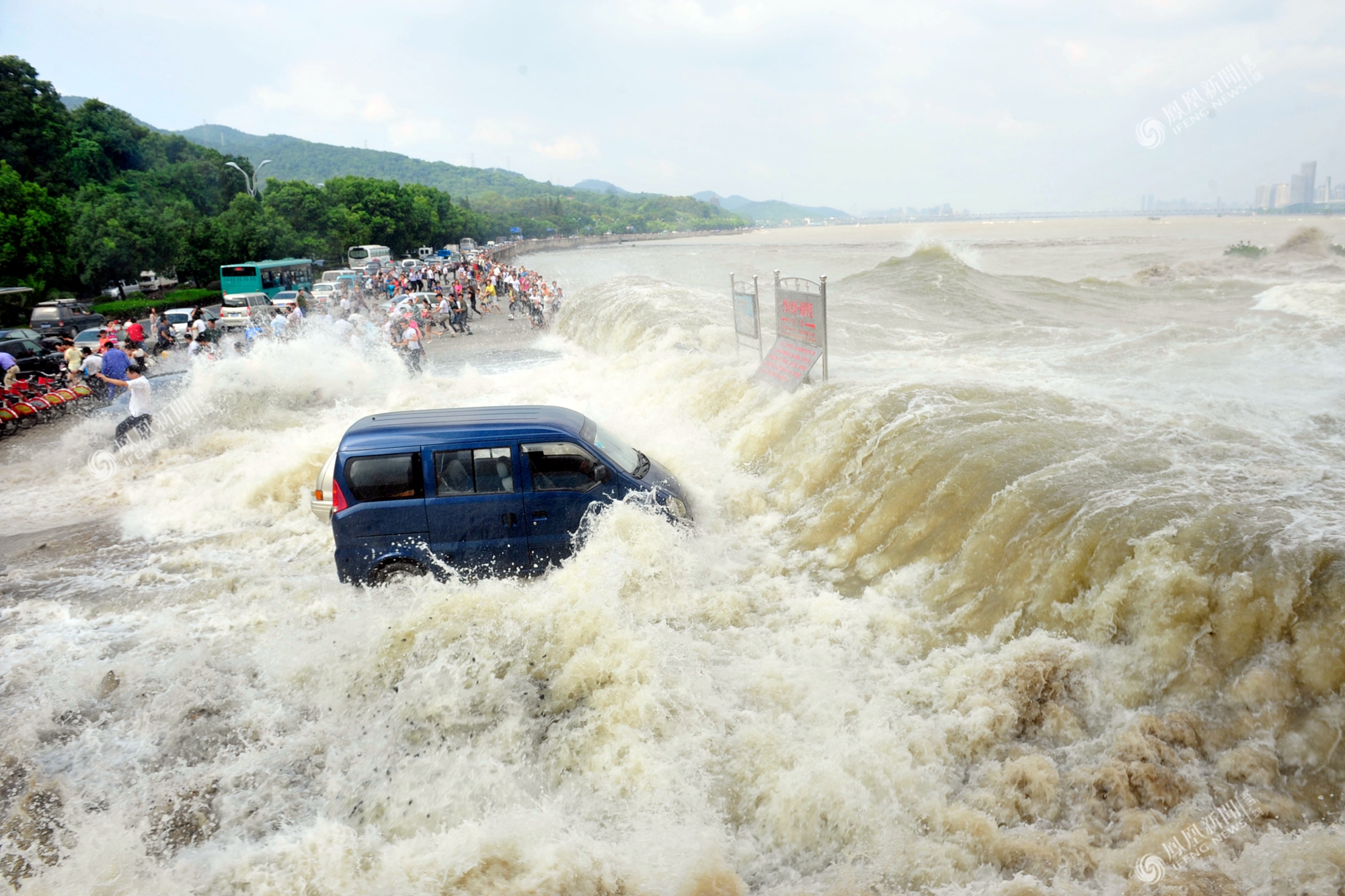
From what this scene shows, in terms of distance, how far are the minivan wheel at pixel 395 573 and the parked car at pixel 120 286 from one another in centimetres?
4710

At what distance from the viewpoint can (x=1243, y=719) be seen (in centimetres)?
451

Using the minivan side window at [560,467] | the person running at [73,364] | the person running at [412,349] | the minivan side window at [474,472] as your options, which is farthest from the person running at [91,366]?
the minivan side window at [560,467]

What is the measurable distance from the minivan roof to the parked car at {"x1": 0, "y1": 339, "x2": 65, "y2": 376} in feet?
57.0

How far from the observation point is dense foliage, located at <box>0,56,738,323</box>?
3553 centimetres

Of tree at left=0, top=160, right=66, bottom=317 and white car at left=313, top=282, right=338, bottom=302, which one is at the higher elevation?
tree at left=0, top=160, right=66, bottom=317

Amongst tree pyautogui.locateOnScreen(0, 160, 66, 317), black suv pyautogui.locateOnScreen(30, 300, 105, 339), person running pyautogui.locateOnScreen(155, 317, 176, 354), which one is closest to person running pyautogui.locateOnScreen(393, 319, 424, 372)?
person running pyautogui.locateOnScreen(155, 317, 176, 354)

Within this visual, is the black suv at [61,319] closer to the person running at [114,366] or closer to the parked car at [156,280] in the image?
the person running at [114,366]

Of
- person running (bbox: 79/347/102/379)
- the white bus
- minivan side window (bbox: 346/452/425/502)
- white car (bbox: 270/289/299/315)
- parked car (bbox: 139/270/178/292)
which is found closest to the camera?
minivan side window (bbox: 346/452/425/502)

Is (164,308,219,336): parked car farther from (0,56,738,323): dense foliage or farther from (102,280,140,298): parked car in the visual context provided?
(102,280,140,298): parked car

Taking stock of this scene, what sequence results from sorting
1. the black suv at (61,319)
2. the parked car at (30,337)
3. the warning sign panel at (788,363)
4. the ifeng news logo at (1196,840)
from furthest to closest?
the black suv at (61,319)
the parked car at (30,337)
the warning sign panel at (788,363)
the ifeng news logo at (1196,840)

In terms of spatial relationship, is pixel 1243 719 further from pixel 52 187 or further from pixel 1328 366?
pixel 52 187

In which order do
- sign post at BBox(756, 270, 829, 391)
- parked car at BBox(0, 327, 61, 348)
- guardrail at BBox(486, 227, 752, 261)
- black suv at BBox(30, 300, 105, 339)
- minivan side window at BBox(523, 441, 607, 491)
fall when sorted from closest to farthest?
1. minivan side window at BBox(523, 441, 607, 491)
2. sign post at BBox(756, 270, 829, 391)
3. parked car at BBox(0, 327, 61, 348)
4. black suv at BBox(30, 300, 105, 339)
5. guardrail at BBox(486, 227, 752, 261)

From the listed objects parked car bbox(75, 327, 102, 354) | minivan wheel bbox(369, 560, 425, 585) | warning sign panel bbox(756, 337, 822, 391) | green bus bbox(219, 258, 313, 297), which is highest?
green bus bbox(219, 258, 313, 297)

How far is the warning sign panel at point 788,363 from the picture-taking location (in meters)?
11.8
